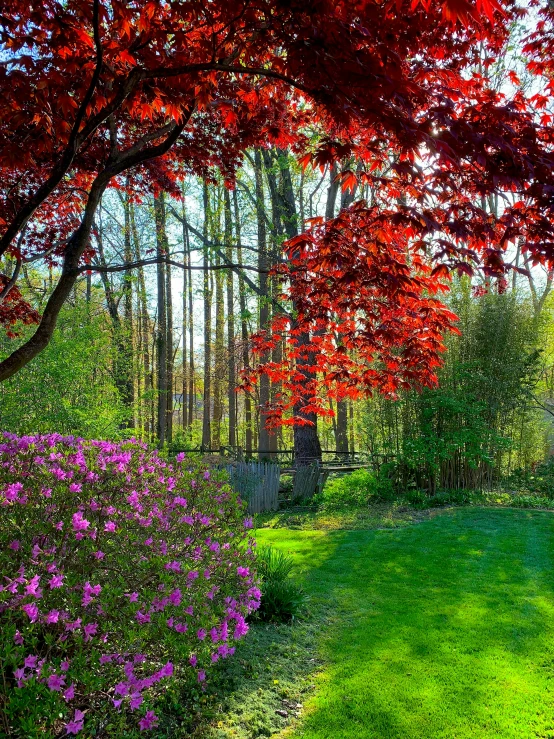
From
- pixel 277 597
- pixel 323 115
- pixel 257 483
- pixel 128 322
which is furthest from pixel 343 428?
pixel 323 115

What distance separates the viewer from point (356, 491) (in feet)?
27.6

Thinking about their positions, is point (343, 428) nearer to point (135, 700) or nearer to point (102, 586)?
point (102, 586)

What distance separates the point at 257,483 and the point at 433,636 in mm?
5298

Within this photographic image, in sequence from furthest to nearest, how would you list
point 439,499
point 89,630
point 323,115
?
point 439,499 → point 323,115 → point 89,630

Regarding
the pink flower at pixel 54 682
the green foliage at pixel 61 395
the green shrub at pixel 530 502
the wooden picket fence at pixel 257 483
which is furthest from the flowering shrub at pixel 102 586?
the green shrub at pixel 530 502

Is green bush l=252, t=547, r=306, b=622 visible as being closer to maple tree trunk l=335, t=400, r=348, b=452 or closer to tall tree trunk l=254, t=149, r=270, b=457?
tall tree trunk l=254, t=149, r=270, b=457

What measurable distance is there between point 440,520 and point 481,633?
3407 mm

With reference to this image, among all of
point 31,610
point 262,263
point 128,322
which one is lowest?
point 31,610

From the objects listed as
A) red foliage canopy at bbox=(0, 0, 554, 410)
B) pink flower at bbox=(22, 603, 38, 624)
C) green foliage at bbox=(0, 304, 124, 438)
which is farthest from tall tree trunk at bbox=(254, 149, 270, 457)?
pink flower at bbox=(22, 603, 38, 624)

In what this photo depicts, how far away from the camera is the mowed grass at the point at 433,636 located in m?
2.34

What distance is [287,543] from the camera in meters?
5.66

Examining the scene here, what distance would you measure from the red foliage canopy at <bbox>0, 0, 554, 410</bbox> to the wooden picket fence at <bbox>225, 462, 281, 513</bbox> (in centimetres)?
476

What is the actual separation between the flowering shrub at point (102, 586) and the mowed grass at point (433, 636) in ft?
2.39

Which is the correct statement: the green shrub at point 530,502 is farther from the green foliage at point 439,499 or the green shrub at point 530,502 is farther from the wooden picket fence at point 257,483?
the wooden picket fence at point 257,483
